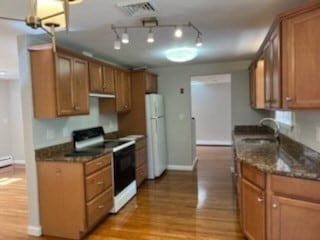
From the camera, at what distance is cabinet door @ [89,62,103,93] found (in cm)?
360

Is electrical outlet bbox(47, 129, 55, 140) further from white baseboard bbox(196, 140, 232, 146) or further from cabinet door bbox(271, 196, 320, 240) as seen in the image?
white baseboard bbox(196, 140, 232, 146)

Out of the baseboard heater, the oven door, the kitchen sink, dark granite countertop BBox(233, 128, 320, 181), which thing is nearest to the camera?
dark granite countertop BBox(233, 128, 320, 181)

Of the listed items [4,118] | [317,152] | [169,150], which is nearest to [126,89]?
[169,150]

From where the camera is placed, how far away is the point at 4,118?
261 inches

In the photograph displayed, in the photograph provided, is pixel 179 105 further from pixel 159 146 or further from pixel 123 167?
pixel 123 167

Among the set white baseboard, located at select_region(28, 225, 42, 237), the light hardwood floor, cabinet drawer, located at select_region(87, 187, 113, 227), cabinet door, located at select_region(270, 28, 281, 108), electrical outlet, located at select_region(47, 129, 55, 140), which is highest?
cabinet door, located at select_region(270, 28, 281, 108)

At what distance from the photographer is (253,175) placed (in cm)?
237

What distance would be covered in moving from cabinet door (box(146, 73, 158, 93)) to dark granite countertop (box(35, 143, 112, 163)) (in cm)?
207

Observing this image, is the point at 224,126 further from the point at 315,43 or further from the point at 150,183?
the point at 315,43

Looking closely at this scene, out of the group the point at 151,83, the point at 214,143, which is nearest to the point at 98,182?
the point at 151,83

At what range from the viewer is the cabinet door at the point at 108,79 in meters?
3.96

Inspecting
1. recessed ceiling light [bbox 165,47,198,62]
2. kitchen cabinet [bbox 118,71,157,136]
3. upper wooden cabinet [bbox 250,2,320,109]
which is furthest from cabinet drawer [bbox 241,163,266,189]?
kitchen cabinet [bbox 118,71,157,136]

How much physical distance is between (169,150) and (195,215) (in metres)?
2.57

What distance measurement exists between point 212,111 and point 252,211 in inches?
267
